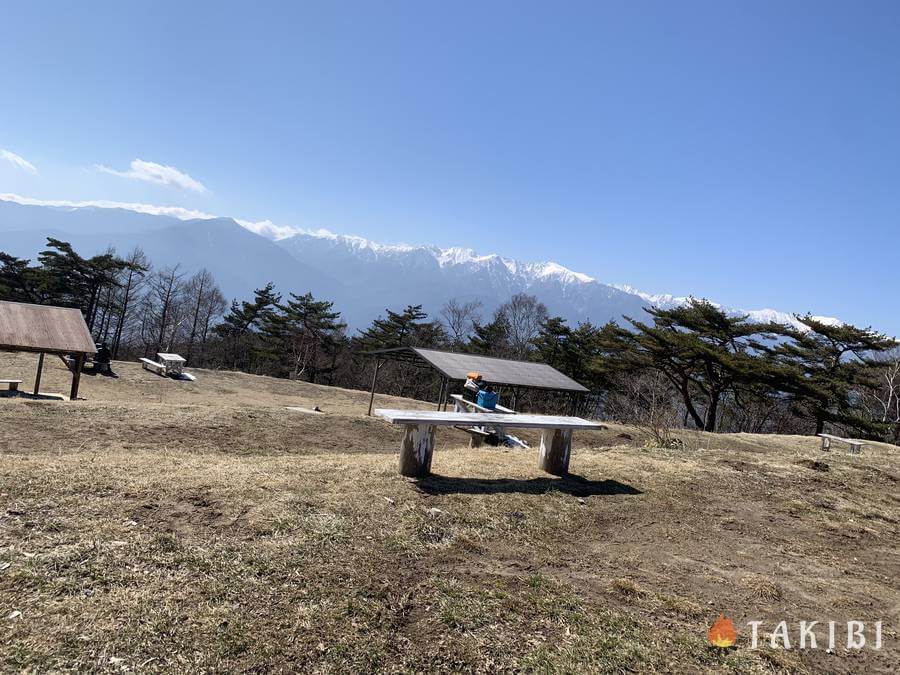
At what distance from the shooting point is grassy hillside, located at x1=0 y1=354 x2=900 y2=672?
2.81 metres

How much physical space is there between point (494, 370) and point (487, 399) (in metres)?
6.03

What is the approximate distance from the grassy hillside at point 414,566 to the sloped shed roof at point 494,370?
7.83 metres

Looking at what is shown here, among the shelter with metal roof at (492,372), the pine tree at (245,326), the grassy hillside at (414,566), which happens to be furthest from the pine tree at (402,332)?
the grassy hillside at (414,566)

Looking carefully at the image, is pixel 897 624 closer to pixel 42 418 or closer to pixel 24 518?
pixel 24 518


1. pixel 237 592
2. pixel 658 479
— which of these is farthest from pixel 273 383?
pixel 237 592

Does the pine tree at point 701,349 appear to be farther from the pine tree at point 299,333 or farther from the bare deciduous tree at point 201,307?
the bare deciduous tree at point 201,307

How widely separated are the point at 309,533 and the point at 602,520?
3.11m

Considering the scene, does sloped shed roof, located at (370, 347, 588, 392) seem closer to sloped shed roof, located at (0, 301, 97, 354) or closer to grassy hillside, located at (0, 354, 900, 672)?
grassy hillside, located at (0, 354, 900, 672)

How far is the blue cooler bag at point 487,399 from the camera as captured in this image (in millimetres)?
10445

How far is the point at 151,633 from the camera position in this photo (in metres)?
2.74

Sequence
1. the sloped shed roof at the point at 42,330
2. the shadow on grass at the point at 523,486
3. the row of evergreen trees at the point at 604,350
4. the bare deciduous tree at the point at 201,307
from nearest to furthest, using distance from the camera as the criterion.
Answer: the shadow on grass at the point at 523,486 → the sloped shed roof at the point at 42,330 → the row of evergreen trees at the point at 604,350 → the bare deciduous tree at the point at 201,307

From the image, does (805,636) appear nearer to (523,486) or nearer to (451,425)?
(523,486)

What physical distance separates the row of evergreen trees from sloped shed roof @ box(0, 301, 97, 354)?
16781 mm

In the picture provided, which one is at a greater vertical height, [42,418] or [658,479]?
[658,479]
